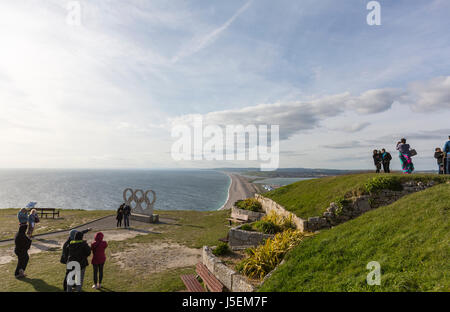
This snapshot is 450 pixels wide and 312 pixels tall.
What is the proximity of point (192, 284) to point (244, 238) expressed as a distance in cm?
430

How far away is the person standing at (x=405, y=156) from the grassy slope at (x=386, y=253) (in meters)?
5.33

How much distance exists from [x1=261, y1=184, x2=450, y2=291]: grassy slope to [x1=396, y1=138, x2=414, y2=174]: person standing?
5.33m

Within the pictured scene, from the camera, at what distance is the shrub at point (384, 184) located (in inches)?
423

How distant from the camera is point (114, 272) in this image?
8703 mm

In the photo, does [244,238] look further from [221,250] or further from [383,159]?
[383,159]

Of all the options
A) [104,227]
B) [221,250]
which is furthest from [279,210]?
[104,227]

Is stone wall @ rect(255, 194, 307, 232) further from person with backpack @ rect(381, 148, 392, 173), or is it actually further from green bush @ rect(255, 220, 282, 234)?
person with backpack @ rect(381, 148, 392, 173)

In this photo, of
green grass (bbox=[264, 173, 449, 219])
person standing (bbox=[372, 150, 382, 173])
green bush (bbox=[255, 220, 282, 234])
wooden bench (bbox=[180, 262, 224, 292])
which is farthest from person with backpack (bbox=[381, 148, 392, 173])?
wooden bench (bbox=[180, 262, 224, 292])

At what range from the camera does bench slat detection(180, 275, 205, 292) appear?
6.79 meters
